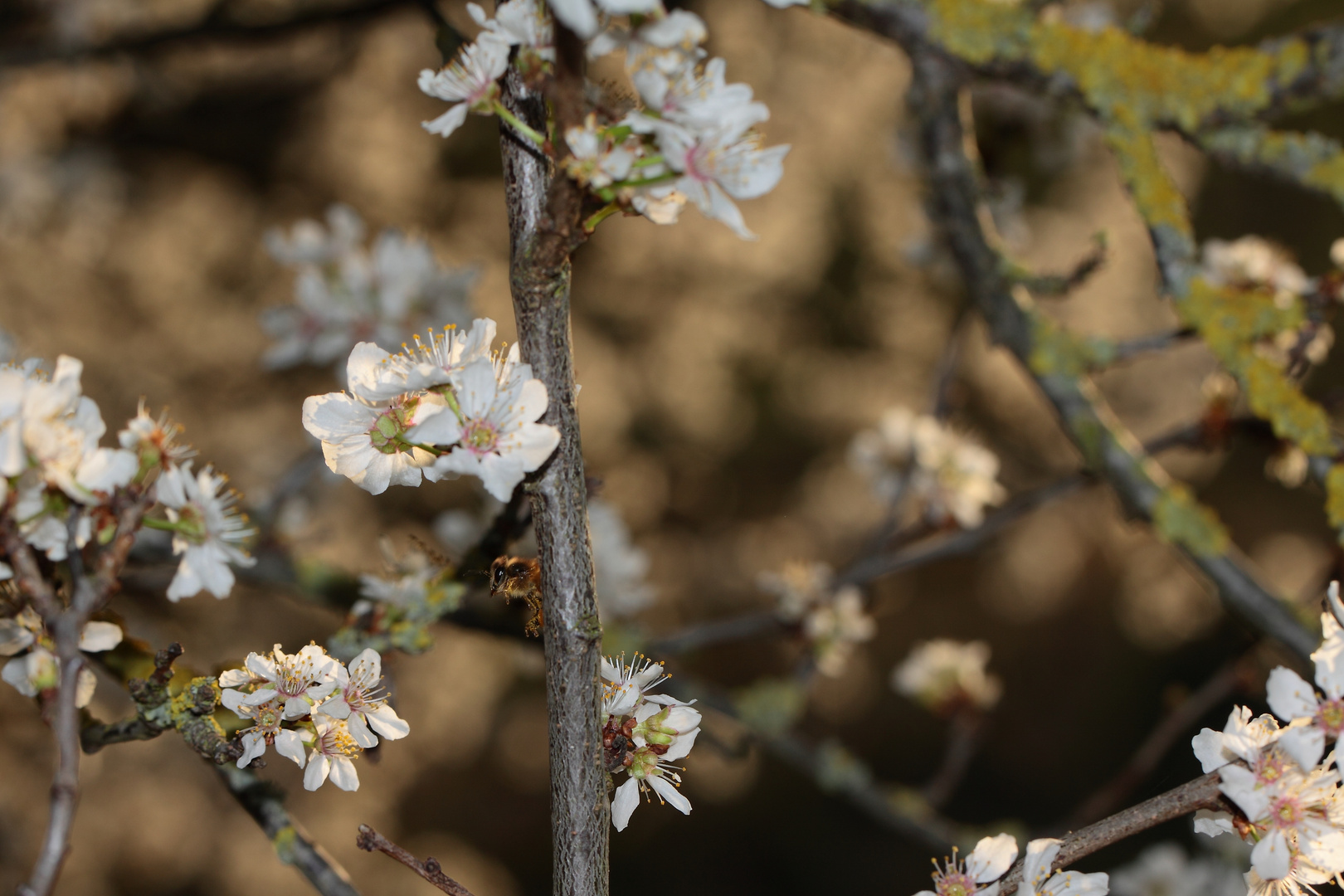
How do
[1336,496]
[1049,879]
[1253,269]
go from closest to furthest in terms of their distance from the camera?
[1049,879]
[1336,496]
[1253,269]

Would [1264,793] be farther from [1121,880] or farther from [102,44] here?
[102,44]

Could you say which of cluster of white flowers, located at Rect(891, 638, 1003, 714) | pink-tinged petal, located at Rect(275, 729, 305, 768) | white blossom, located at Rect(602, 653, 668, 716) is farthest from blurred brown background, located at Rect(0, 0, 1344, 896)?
pink-tinged petal, located at Rect(275, 729, 305, 768)

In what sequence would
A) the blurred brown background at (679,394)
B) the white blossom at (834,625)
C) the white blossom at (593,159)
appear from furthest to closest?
the blurred brown background at (679,394) → the white blossom at (834,625) → the white blossom at (593,159)

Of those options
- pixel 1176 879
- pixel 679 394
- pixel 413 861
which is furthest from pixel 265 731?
pixel 679 394

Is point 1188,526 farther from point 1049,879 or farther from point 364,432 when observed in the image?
point 364,432

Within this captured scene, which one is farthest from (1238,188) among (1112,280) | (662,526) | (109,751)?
(109,751)

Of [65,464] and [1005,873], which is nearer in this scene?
[65,464]

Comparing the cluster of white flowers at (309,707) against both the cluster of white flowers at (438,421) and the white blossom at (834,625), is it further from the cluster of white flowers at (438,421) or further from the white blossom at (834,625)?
the white blossom at (834,625)

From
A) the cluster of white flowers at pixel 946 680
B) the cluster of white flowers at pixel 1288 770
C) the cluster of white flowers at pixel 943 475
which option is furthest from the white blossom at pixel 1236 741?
Result: the cluster of white flowers at pixel 946 680
